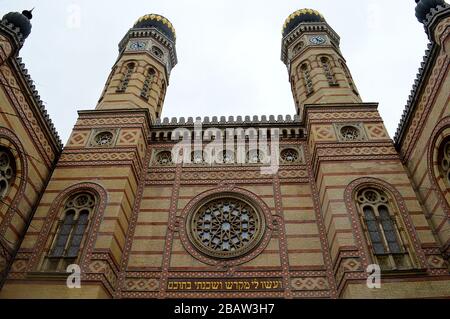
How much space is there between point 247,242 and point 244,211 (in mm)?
1075

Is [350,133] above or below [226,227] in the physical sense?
above

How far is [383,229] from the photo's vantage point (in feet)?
31.3

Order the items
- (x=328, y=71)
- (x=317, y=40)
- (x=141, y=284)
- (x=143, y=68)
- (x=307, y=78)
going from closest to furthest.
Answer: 1. (x=141, y=284)
2. (x=328, y=71)
3. (x=307, y=78)
4. (x=143, y=68)
5. (x=317, y=40)

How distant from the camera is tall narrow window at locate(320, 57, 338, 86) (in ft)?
45.7

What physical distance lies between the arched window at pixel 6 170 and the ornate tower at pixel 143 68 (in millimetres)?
4210

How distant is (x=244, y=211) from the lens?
11094 mm

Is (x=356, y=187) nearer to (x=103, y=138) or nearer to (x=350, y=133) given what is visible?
(x=350, y=133)

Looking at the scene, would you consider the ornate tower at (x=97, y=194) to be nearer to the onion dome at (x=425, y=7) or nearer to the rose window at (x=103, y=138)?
the rose window at (x=103, y=138)

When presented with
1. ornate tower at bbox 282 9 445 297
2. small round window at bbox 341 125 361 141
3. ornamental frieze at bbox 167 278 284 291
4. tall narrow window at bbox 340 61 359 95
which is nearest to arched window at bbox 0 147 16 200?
ornamental frieze at bbox 167 278 284 291

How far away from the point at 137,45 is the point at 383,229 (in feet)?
40.5

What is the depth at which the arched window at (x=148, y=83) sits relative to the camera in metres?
14.4

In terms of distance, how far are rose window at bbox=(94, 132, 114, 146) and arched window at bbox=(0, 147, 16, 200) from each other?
278 cm

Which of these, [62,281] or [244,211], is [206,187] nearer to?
[244,211]

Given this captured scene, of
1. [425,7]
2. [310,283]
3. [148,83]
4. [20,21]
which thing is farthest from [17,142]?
[425,7]
